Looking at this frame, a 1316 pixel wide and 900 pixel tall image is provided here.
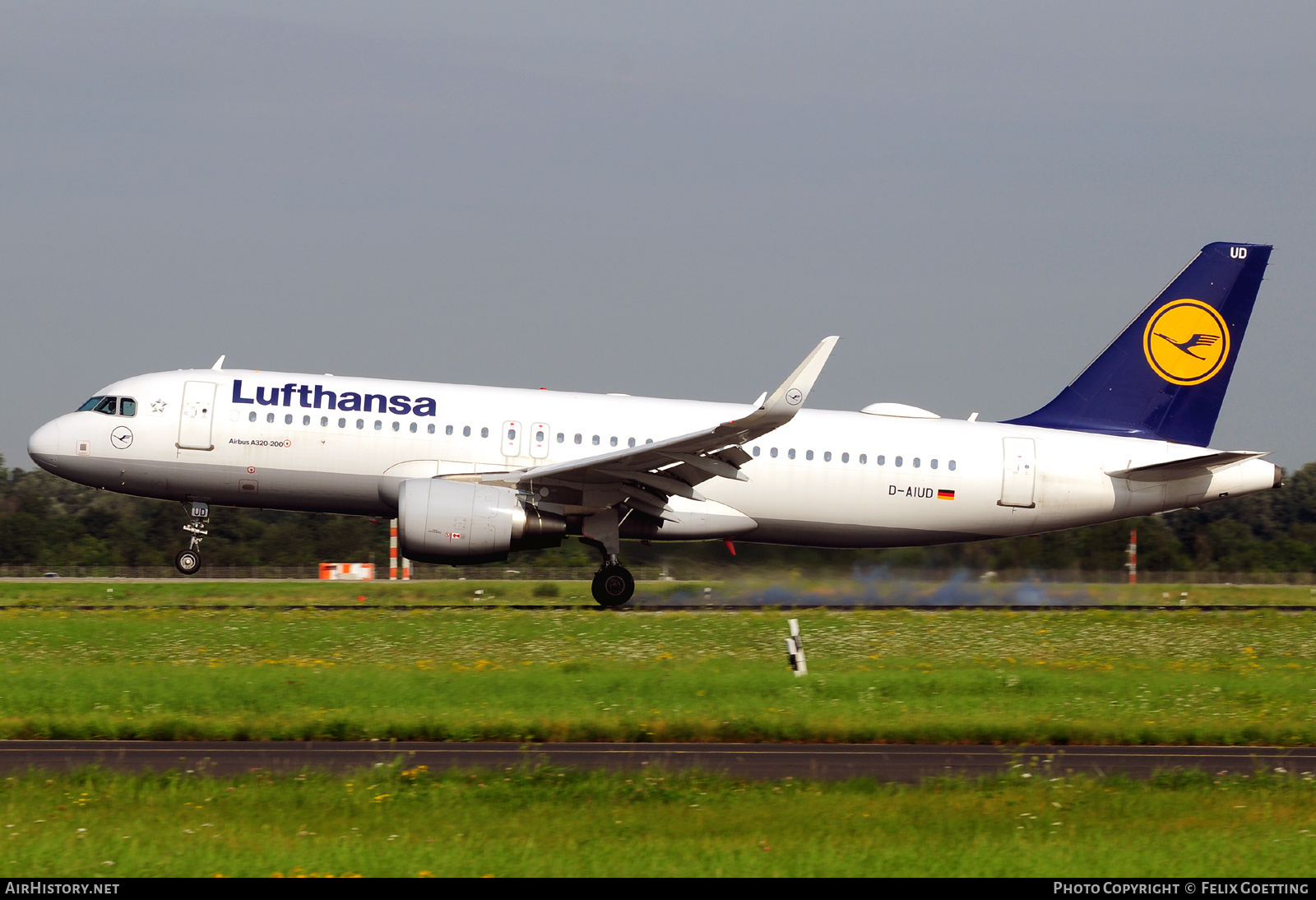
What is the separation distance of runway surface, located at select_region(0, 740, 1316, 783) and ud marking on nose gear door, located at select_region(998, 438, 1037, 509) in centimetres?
1211

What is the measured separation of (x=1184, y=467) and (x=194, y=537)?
61.1 ft

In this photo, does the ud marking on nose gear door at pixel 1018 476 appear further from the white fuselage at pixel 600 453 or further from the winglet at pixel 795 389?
the winglet at pixel 795 389

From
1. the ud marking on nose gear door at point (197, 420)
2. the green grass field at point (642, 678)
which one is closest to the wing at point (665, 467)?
the green grass field at point (642, 678)

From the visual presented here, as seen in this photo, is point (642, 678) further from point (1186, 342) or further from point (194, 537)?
point (1186, 342)

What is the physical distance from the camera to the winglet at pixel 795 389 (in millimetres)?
19688

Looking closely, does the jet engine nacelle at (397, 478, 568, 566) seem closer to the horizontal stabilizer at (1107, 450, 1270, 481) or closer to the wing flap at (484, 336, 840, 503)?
the wing flap at (484, 336, 840, 503)

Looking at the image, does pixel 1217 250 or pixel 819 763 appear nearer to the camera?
pixel 819 763

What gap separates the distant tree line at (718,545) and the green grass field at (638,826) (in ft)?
50.5

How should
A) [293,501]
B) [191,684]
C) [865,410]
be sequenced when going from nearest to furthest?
[191,684] → [293,501] → [865,410]

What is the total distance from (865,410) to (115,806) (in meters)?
18.4
